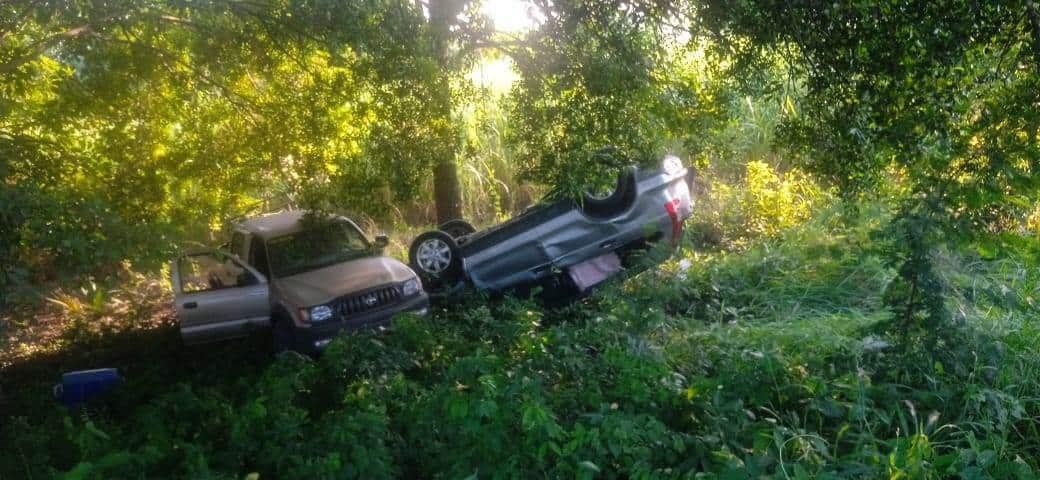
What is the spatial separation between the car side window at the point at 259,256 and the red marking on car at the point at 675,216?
4.15 metres

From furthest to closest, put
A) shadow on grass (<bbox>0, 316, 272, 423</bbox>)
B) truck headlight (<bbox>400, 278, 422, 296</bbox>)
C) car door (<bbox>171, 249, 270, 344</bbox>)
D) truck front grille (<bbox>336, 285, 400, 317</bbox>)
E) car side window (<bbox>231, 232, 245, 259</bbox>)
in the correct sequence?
1. car side window (<bbox>231, 232, 245, 259</bbox>)
2. car door (<bbox>171, 249, 270, 344</bbox>)
3. truck headlight (<bbox>400, 278, 422, 296</bbox>)
4. truck front grille (<bbox>336, 285, 400, 317</bbox>)
5. shadow on grass (<bbox>0, 316, 272, 423</bbox>)

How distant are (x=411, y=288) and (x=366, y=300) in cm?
47

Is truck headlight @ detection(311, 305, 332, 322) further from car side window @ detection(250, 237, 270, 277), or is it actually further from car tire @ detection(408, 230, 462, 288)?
car tire @ detection(408, 230, 462, 288)

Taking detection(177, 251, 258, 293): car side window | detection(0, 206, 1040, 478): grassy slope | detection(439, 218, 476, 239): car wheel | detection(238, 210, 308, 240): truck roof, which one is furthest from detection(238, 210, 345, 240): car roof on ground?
detection(0, 206, 1040, 478): grassy slope

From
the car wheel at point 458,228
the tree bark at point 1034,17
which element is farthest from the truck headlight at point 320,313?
the tree bark at point 1034,17

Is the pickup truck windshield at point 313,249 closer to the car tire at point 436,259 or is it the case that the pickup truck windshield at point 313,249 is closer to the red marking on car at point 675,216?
the car tire at point 436,259

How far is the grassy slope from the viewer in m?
4.18

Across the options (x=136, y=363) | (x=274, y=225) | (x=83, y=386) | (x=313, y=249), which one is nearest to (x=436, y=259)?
(x=313, y=249)

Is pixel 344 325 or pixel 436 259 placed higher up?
pixel 436 259

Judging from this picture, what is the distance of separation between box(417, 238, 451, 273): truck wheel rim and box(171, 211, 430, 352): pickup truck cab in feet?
1.05

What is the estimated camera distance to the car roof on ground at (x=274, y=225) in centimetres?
908

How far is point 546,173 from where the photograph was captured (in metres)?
6.55

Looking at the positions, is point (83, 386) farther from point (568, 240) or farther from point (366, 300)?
point (568, 240)

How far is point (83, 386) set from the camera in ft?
21.6
